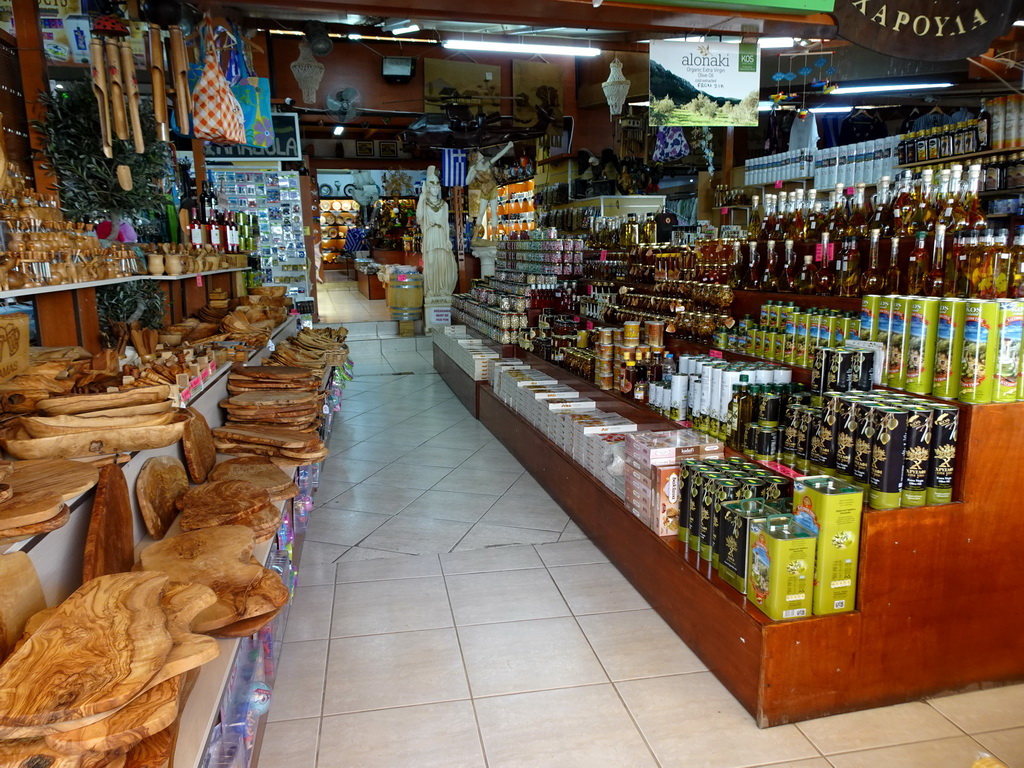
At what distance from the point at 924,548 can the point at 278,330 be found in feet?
15.6

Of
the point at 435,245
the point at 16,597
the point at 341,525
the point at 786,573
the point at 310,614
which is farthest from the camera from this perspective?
the point at 435,245

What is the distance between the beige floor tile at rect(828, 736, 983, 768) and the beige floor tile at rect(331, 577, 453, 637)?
5.29 feet

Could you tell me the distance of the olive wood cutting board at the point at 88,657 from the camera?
1.04 metres

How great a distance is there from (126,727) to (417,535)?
9.85ft

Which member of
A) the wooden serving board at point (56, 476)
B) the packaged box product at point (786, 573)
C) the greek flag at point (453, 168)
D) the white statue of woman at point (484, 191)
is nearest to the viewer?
the wooden serving board at point (56, 476)

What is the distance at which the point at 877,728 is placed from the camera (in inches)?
92.2

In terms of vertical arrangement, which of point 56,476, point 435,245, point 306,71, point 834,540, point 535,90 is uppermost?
point 306,71

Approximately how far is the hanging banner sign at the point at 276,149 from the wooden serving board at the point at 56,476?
7.63 meters

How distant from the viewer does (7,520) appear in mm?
1329

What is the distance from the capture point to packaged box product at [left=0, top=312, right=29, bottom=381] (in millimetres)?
2227

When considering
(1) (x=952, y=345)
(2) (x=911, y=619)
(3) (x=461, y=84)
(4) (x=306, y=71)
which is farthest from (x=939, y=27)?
(4) (x=306, y=71)

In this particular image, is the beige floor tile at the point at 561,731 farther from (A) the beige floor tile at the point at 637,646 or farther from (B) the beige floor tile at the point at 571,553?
(B) the beige floor tile at the point at 571,553

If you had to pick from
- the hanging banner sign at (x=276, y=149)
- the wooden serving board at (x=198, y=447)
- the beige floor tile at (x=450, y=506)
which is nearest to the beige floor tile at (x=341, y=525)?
the beige floor tile at (x=450, y=506)

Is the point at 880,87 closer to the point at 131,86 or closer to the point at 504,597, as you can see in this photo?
the point at 504,597
